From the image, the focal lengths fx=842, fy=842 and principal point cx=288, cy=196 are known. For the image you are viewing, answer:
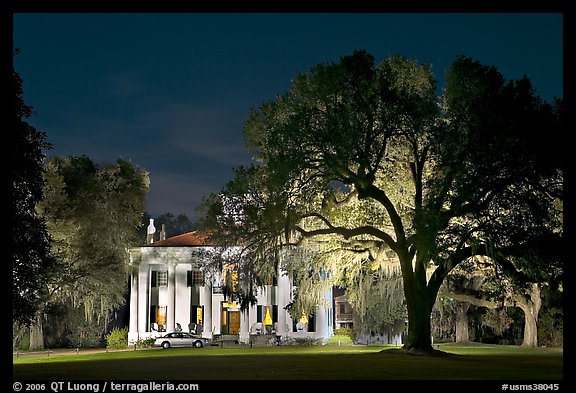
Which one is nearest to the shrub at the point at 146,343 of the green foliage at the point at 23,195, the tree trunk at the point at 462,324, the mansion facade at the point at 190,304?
the mansion facade at the point at 190,304

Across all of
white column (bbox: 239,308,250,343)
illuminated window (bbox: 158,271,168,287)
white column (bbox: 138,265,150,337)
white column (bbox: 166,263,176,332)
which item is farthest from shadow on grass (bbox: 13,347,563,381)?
illuminated window (bbox: 158,271,168,287)

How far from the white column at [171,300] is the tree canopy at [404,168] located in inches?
1087

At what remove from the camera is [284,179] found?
3097cm

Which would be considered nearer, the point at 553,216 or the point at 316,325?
the point at 553,216

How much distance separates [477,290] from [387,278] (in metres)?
15.2

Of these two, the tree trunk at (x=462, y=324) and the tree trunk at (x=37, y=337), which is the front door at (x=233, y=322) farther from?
the tree trunk at (x=462, y=324)

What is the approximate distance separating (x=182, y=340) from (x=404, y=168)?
2442 cm

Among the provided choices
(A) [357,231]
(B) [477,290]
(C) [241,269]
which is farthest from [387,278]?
(B) [477,290]

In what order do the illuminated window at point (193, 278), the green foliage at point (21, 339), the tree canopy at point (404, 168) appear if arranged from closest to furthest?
the tree canopy at point (404, 168)
the green foliage at point (21, 339)
the illuminated window at point (193, 278)

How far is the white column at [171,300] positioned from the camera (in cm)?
6066

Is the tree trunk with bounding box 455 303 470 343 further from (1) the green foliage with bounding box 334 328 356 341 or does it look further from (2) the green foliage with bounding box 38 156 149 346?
(2) the green foliage with bounding box 38 156 149 346

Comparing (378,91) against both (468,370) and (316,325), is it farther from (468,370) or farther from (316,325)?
(316,325)

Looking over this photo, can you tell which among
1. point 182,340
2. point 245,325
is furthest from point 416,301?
point 245,325

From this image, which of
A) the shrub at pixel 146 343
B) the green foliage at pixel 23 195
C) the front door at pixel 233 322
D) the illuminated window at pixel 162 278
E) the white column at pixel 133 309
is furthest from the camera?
the illuminated window at pixel 162 278
